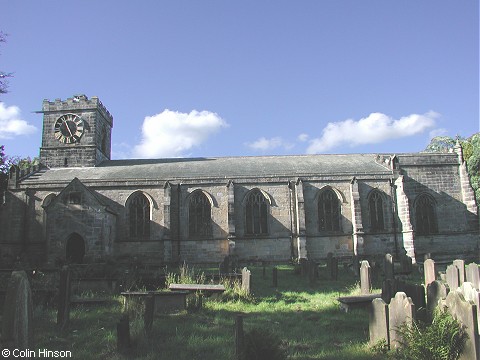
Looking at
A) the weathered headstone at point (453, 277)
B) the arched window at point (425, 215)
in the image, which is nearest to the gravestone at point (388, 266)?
the weathered headstone at point (453, 277)

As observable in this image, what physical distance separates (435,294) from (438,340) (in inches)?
63.1

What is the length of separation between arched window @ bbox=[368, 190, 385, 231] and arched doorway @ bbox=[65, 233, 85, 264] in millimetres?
17354

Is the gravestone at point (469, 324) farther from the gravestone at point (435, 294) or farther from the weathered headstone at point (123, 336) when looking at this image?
the weathered headstone at point (123, 336)

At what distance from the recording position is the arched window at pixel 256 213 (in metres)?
24.5

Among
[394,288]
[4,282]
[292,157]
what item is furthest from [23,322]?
[292,157]

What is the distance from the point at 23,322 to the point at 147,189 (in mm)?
20439

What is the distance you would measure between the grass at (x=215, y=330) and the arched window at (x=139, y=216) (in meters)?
14.1

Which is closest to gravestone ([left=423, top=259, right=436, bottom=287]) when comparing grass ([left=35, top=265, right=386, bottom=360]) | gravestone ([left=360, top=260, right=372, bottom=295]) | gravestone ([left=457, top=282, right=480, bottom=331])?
gravestone ([left=360, top=260, right=372, bottom=295])

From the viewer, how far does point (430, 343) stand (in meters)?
5.50

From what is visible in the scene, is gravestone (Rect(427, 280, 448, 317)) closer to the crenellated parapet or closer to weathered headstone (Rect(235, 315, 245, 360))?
weathered headstone (Rect(235, 315, 245, 360))

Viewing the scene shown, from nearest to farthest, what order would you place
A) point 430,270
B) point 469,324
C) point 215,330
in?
point 469,324, point 215,330, point 430,270

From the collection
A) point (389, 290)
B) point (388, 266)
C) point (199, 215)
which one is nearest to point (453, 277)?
point (389, 290)

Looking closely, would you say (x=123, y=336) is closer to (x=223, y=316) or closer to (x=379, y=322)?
(x=223, y=316)

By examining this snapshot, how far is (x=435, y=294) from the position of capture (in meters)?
6.89
